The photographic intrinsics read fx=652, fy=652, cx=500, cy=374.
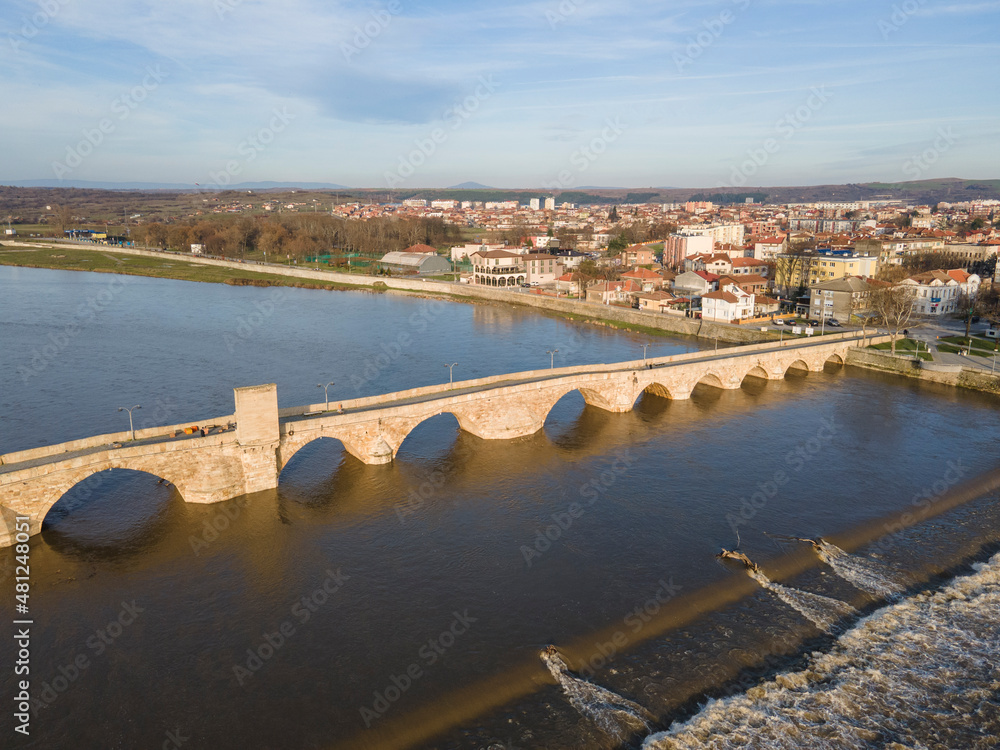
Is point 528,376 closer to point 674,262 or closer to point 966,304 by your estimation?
point 966,304

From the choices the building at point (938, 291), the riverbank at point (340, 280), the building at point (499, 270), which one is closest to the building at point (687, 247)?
the building at point (499, 270)

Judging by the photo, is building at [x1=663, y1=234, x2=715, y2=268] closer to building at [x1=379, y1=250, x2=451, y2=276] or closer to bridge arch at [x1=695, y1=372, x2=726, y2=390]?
building at [x1=379, y1=250, x2=451, y2=276]

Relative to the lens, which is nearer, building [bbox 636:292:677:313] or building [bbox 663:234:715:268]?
building [bbox 636:292:677:313]

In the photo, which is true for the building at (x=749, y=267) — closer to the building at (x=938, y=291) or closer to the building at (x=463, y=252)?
the building at (x=938, y=291)

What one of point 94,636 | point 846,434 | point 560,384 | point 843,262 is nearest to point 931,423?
point 846,434

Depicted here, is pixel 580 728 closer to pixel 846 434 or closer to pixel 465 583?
pixel 465 583

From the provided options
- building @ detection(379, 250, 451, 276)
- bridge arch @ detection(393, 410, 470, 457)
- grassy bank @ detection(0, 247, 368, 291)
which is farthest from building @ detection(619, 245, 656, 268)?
bridge arch @ detection(393, 410, 470, 457)
